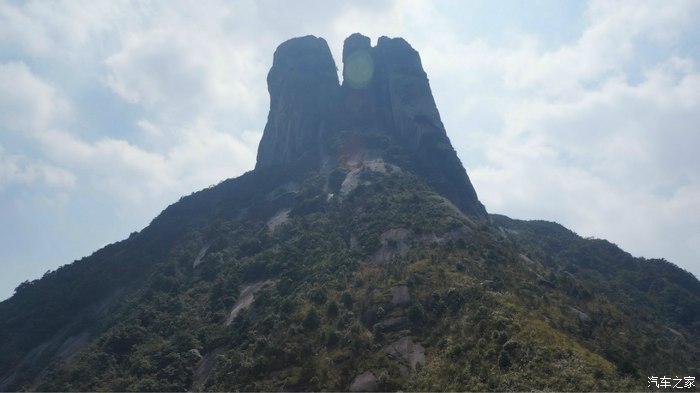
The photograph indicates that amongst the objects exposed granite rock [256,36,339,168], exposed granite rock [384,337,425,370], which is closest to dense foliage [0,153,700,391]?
exposed granite rock [384,337,425,370]

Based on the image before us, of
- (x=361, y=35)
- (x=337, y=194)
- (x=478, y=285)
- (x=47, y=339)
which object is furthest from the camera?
(x=361, y=35)

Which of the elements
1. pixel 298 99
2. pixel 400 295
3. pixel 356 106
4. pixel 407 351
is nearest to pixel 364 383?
pixel 407 351

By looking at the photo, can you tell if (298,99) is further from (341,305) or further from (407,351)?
(407,351)

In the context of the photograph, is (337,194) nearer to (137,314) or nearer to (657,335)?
(137,314)

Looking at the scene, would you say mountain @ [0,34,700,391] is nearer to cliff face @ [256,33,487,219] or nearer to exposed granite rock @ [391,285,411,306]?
exposed granite rock @ [391,285,411,306]

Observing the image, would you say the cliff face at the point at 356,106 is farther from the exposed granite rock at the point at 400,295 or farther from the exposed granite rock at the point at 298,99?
the exposed granite rock at the point at 400,295

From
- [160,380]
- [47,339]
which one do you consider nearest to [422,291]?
[160,380]

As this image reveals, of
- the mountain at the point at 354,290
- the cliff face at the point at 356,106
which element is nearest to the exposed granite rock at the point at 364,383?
the mountain at the point at 354,290
